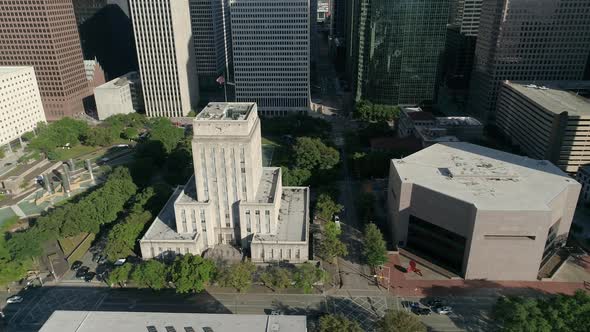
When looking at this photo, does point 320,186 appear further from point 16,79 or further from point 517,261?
point 16,79

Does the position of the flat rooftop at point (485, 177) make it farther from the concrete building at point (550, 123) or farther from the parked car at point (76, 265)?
the parked car at point (76, 265)

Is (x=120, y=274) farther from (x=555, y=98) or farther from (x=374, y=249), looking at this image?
(x=555, y=98)

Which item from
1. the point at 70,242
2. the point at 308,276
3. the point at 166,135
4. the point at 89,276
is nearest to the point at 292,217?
the point at 308,276

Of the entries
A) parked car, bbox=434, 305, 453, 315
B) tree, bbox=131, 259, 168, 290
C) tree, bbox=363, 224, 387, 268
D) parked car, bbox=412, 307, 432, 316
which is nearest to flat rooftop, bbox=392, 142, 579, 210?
tree, bbox=363, 224, 387, 268

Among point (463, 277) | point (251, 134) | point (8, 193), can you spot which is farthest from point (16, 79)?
point (463, 277)

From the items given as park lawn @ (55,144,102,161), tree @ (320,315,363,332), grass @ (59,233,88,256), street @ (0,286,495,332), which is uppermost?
tree @ (320,315,363,332)

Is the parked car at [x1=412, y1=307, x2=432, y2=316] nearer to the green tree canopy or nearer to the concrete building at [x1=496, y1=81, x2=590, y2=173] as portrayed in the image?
the green tree canopy
